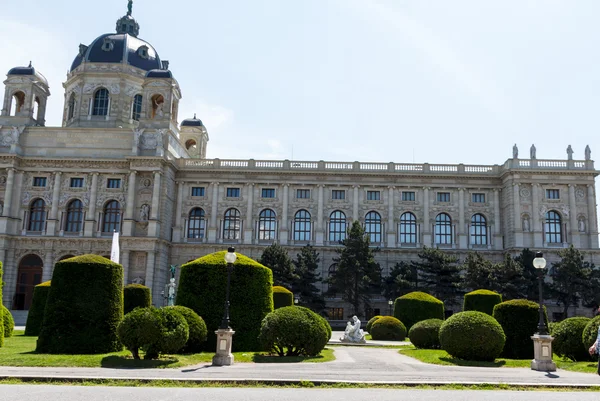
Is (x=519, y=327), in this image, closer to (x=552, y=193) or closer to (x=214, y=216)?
(x=552, y=193)

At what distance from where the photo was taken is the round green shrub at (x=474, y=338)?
2253 centimetres

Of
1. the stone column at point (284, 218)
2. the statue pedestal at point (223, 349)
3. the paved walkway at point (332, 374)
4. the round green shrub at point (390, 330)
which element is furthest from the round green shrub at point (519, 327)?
the stone column at point (284, 218)

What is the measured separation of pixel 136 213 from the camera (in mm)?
63938

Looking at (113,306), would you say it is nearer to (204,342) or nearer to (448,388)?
(204,342)

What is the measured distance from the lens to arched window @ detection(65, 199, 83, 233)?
6562cm

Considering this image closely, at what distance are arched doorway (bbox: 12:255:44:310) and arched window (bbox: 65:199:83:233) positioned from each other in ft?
15.7

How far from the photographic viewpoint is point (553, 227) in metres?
64.1

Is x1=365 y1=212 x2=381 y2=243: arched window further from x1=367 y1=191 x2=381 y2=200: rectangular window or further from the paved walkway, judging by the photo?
the paved walkway

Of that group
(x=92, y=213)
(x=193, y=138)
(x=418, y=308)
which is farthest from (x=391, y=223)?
(x=92, y=213)

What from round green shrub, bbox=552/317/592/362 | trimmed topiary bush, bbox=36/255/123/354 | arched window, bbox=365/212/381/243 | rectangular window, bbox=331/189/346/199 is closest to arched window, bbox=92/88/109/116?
rectangular window, bbox=331/189/346/199

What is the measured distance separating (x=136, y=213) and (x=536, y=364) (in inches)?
2010

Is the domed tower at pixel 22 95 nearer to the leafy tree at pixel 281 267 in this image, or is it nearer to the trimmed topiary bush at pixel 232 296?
the leafy tree at pixel 281 267

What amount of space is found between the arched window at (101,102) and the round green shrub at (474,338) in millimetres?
60818

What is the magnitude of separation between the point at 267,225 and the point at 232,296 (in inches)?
1680
